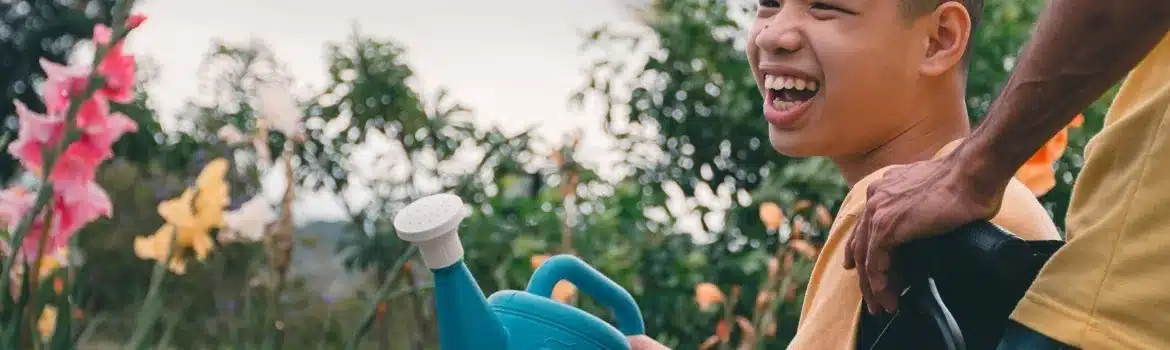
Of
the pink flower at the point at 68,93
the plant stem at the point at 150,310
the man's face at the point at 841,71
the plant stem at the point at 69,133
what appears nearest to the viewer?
the man's face at the point at 841,71

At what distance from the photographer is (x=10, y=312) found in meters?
1.79

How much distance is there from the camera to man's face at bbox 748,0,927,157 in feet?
3.89

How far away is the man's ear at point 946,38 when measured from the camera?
1.20 meters

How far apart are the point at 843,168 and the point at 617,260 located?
1.81m

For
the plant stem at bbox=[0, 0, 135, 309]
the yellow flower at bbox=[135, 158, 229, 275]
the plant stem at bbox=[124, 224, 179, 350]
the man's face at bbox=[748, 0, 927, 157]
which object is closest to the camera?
the man's face at bbox=[748, 0, 927, 157]

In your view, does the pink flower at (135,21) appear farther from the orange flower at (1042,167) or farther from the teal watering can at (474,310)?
the orange flower at (1042,167)

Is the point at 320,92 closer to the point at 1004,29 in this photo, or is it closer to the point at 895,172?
the point at 1004,29

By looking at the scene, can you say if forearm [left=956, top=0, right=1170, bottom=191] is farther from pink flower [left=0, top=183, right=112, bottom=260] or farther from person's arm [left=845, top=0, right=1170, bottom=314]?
pink flower [left=0, top=183, right=112, bottom=260]

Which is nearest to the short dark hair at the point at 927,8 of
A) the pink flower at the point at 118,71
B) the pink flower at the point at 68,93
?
the pink flower at the point at 68,93

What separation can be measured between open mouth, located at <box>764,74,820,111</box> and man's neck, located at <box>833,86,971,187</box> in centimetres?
9

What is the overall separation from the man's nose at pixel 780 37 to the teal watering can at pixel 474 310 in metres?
0.33

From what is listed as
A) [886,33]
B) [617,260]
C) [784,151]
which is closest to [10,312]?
[784,151]

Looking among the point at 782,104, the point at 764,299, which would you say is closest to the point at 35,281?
the point at 782,104

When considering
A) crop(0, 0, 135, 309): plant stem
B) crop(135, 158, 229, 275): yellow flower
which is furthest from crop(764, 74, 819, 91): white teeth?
crop(135, 158, 229, 275): yellow flower
